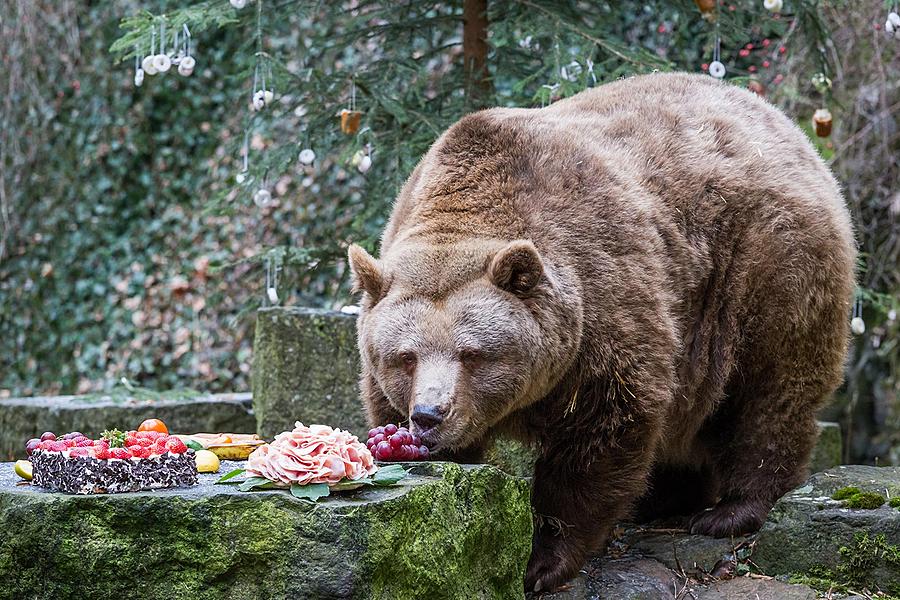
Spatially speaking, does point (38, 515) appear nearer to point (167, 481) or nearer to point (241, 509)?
point (167, 481)

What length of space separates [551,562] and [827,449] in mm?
3522

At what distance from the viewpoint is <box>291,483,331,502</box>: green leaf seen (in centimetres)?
367

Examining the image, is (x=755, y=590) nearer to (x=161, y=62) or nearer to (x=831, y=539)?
(x=831, y=539)

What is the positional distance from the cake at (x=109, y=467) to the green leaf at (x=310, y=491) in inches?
16.4

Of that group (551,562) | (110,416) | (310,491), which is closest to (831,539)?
(551,562)

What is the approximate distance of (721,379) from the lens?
18.1 ft

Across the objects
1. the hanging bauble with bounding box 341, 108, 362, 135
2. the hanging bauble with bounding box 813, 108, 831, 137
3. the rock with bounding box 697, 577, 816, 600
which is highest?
the hanging bauble with bounding box 813, 108, 831, 137

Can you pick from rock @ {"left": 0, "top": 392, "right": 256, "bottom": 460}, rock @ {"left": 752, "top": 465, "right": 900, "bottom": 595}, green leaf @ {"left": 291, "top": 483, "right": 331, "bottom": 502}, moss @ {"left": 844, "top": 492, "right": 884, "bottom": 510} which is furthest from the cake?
rock @ {"left": 0, "top": 392, "right": 256, "bottom": 460}

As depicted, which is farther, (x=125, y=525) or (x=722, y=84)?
(x=722, y=84)

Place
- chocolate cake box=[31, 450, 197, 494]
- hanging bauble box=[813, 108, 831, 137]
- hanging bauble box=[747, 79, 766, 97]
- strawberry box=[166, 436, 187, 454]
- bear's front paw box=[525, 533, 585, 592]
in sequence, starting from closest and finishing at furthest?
chocolate cake box=[31, 450, 197, 494]
strawberry box=[166, 436, 187, 454]
bear's front paw box=[525, 533, 585, 592]
hanging bauble box=[813, 108, 831, 137]
hanging bauble box=[747, 79, 766, 97]

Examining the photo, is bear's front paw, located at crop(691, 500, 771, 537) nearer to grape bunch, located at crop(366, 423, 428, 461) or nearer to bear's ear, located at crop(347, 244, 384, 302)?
grape bunch, located at crop(366, 423, 428, 461)

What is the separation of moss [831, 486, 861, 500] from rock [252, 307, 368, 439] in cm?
291

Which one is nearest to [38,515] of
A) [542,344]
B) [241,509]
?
[241,509]

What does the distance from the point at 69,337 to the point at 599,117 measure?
295 inches
